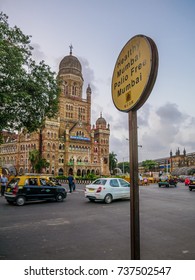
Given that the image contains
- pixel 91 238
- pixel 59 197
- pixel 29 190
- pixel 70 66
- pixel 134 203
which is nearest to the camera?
pixel 134 203

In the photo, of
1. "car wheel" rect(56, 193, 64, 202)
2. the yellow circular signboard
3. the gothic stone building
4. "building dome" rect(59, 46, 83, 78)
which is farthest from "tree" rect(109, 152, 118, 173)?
the yellow circular signboard

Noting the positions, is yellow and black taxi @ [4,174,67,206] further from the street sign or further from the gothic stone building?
the gothic stone building

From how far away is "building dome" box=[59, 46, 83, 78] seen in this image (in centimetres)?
8207

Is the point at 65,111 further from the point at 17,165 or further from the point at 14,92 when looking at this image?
the point at 14,92

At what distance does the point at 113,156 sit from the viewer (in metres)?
108

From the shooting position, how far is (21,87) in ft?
42.9

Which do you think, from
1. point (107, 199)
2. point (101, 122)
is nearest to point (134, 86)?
point (107, 199)

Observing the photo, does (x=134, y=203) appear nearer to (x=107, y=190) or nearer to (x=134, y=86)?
(x=134, y=86)

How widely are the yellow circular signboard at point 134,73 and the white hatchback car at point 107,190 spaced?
10556 millimetres

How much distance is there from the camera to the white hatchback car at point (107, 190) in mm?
13102

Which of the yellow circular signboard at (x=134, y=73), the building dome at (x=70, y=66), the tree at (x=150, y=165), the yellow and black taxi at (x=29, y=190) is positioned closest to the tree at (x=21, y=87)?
the yellow and black taxi at (x=29, y=190)

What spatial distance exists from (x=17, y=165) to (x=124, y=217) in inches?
2763

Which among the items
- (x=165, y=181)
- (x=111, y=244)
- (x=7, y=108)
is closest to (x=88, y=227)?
(x=111, y=244)

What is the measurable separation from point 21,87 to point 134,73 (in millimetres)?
11738
